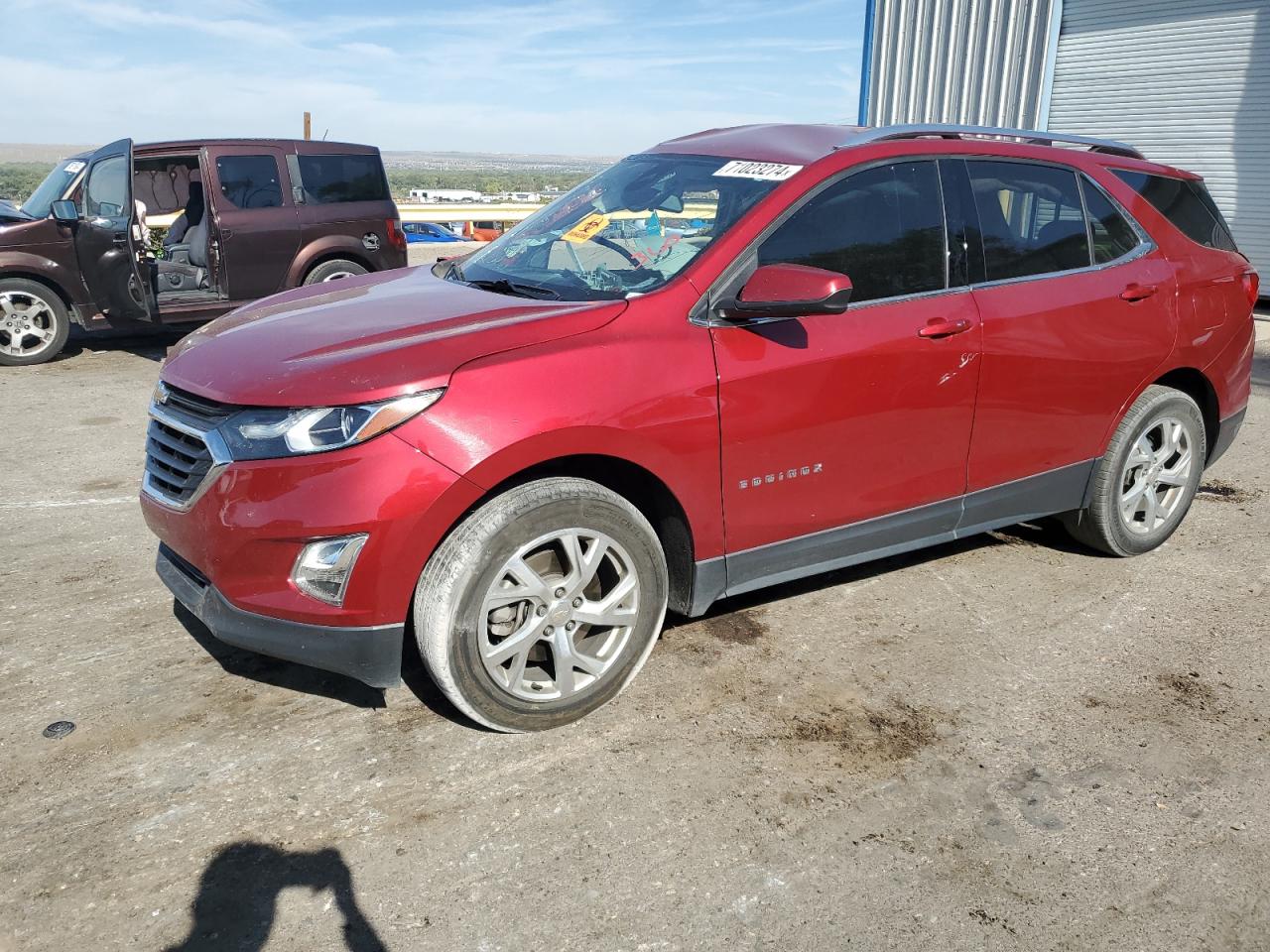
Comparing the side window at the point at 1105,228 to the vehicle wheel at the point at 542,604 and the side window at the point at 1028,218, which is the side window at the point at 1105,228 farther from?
the vehicle wheel at the point at 542,604

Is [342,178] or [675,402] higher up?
[342,178]

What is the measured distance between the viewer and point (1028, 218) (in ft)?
13.1

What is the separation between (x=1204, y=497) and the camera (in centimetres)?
557

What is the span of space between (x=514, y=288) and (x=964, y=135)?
1.86 meters

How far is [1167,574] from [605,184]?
298 cm

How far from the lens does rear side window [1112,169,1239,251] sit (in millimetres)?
4441

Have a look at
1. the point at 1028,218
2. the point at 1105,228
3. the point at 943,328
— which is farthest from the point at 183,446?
the point at 1105,228

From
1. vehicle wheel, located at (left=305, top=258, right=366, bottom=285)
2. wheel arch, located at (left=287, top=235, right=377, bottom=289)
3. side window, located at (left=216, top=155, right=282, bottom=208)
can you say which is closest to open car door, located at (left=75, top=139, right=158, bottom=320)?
side window, located at (left=216, top=155, right=282, bottom=208)

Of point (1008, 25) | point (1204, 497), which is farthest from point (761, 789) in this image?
point (1008, 25)

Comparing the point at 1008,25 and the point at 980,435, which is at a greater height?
the point at 1008,25

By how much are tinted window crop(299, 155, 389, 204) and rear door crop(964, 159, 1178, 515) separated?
766cm

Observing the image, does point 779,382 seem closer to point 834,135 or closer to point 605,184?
point 834,135

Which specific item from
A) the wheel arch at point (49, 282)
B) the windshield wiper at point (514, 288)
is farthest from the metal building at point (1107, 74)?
the windshield wiper at point (514, 288)

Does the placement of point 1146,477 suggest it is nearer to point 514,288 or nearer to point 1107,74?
point 514,288
